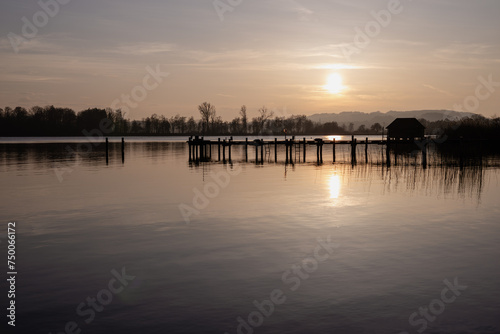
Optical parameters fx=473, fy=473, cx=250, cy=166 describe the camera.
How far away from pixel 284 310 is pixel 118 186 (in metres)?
25.7

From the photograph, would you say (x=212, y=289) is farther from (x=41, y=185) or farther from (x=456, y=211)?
(x=41, y=185)

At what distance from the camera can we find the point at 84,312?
10344 mm

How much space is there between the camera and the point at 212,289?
11.7 metres

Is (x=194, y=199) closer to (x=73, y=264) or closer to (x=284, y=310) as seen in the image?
(x=73, y=264)

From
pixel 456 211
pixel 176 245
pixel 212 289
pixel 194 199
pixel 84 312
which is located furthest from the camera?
pixel 194 199

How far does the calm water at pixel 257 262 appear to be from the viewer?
32.9ft

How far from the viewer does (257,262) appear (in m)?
14.1

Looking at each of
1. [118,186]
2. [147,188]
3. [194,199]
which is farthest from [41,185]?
[194,199]

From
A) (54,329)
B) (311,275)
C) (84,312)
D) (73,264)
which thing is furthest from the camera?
(73,264)

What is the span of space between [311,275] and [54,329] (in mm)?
→ 6556

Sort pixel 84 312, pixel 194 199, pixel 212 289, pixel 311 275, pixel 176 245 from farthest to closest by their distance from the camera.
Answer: pixel 194 199, pixel 176 245, pixel 311 275, pixel 212 289, pixel 84 312

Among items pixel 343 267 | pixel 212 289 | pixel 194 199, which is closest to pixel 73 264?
pixel 212 289

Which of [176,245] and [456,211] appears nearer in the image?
[176,245]

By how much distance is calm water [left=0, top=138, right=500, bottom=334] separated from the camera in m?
10.0
